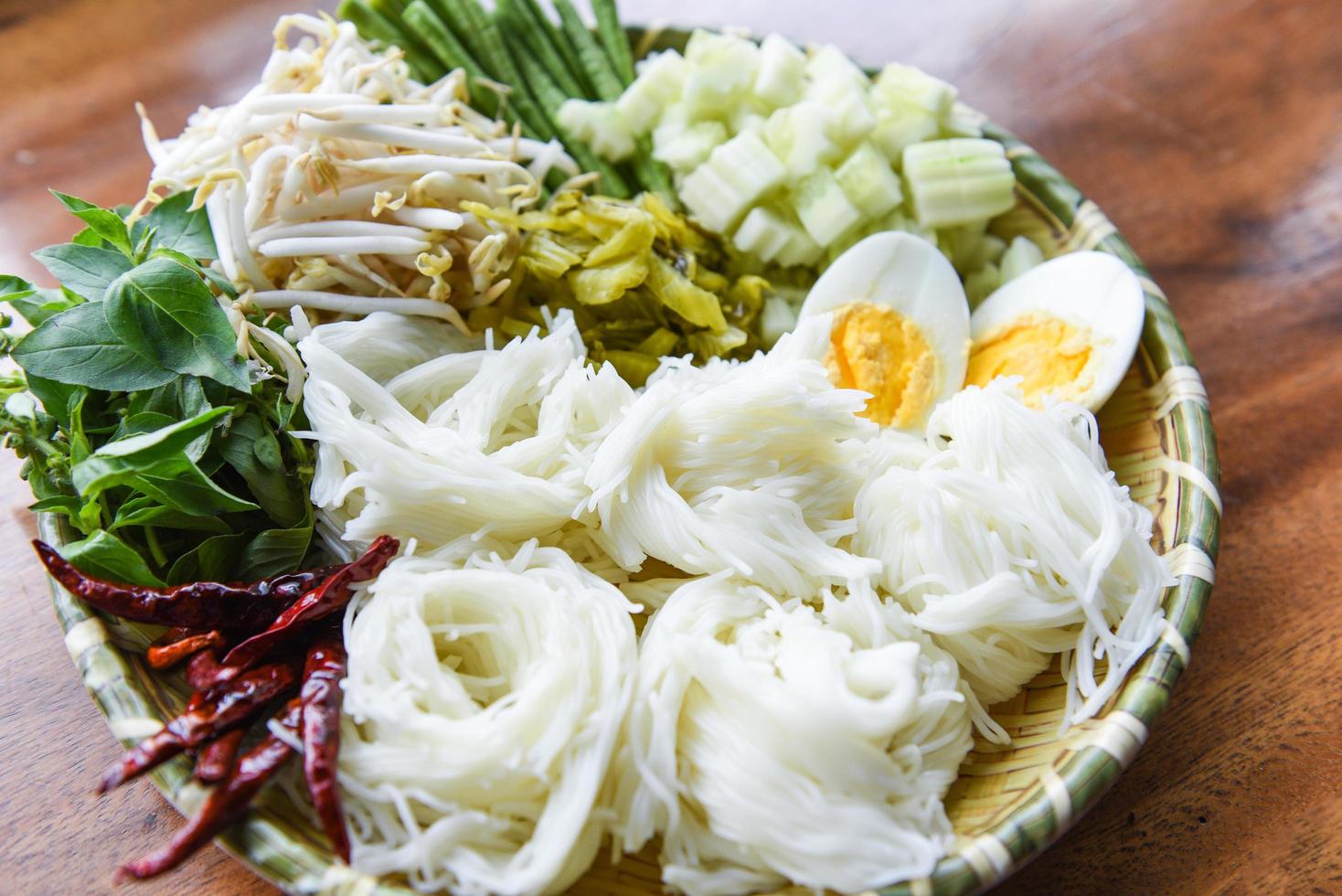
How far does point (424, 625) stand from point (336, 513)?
1.46 feet

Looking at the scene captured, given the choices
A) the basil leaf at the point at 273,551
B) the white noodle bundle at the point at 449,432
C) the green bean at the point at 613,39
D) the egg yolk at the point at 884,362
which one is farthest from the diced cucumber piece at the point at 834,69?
the basil leaf at the point at 273,551

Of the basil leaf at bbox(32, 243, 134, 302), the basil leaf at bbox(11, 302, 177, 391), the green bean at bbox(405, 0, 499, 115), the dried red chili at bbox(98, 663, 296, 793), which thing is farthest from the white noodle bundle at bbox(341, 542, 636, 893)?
the green bean at bbox(405, 0, 499, 115)

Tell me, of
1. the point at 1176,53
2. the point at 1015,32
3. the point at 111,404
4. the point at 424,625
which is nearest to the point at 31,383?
the point at 111,404

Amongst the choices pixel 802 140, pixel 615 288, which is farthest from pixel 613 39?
pixel 615 288

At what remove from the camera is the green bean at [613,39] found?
3461 mm

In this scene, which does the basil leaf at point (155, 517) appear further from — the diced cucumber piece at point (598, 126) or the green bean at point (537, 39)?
the green bean at point (537, 39)

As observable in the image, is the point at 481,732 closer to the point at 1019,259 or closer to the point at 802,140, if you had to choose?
the point at 802,140

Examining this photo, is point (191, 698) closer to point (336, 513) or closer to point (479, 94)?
point (336, 513)

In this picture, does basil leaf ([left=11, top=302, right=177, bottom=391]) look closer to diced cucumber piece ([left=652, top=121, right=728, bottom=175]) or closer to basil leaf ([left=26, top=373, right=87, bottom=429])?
basil leaf ([left=26, top=373, right=87, bottom=429])

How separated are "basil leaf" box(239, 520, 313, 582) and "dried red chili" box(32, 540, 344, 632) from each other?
0.31ft

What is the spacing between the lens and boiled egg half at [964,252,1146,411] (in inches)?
108

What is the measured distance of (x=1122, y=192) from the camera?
3.71m

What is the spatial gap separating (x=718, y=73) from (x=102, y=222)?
1.88 m

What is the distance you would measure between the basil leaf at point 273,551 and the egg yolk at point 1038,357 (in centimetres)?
191
